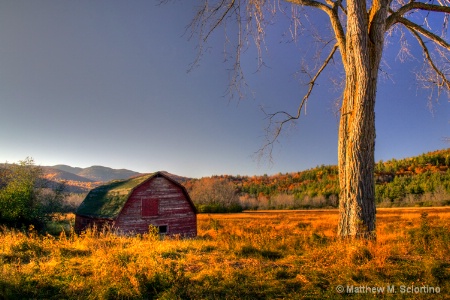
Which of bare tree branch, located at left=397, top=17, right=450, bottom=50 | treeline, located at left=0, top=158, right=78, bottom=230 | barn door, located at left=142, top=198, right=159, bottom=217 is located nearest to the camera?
bare tree branch, located at left=397, top=17, right=450, bottom=50

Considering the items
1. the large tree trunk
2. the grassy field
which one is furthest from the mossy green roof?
the large tree trunk

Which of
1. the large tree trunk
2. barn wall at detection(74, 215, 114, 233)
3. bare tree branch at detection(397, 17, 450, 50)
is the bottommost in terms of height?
barn wall at detection(74, 215, 114, 233)

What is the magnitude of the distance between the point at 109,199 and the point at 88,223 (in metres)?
2.75

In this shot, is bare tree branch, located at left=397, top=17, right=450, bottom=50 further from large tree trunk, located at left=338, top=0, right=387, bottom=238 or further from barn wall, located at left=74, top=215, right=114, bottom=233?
barn wall, located at left=74, top=215, right=114, bottom=233

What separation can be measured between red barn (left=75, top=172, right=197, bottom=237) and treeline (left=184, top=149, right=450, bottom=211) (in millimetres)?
44661

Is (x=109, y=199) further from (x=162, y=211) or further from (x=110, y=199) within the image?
(x=162, y=211)

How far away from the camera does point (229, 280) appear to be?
19.5ft

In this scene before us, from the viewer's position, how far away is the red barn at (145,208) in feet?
84.6

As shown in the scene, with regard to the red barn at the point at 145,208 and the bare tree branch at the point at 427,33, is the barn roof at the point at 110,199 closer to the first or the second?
the red barn at the point at 145,208

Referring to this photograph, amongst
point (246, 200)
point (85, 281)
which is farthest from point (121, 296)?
point (246, 200)

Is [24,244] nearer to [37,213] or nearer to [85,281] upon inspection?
[85,281]

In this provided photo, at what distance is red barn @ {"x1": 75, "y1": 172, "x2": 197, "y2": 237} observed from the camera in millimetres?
25797

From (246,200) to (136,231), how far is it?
2488 inches

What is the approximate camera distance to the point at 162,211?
89.5ft
